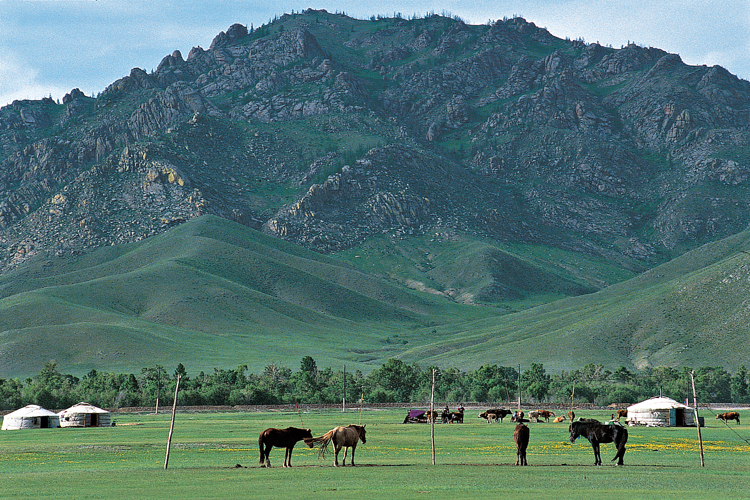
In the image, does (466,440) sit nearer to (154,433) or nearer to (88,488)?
(154,433)

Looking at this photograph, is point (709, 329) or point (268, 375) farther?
point (709, 329)

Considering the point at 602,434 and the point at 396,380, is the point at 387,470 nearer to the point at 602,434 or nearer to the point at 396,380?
the point at 602,434

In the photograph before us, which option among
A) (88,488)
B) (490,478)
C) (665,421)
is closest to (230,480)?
(88,488)

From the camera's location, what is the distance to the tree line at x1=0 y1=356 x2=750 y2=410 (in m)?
114

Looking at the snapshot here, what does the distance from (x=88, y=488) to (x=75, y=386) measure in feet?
347

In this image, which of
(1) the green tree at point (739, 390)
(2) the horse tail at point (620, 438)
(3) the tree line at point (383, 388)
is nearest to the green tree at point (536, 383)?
(3) the tree line at point (383, 388)

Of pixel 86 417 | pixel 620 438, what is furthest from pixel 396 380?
pixel 620 438

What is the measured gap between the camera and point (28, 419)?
79.9 metres

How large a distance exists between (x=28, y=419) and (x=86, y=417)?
502cm

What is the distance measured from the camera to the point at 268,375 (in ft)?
453

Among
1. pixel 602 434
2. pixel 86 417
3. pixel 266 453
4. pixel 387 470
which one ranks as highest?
pixel 86 417

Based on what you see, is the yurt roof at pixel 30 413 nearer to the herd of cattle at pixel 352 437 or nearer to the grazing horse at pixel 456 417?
the grazing horse at pixel 456 417

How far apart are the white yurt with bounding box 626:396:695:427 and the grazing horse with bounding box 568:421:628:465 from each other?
129ft

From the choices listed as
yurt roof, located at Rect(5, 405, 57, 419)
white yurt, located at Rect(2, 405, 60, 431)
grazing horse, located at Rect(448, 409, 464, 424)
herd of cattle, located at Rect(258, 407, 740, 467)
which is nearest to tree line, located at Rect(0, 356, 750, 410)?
white yurt, located at Rect(2, 405, 60, 431)
